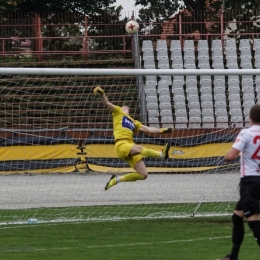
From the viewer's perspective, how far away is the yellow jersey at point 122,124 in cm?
1368

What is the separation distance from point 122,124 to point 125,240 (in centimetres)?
298

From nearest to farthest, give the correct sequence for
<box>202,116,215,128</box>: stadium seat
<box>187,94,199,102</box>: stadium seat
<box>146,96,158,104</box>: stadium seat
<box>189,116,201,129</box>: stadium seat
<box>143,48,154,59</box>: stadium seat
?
1. <box>146,96,158,104</box>: stadium seat
2. <box>189,116,201,129</box>: stadium seat
3. <box>202,116,215,128</box>: stadium seat
4. <box>187,94,199,102</box>: stadium seat
5. <box>143,48,154,59</box>: stadium seat

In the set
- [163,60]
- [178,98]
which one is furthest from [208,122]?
[163,60]

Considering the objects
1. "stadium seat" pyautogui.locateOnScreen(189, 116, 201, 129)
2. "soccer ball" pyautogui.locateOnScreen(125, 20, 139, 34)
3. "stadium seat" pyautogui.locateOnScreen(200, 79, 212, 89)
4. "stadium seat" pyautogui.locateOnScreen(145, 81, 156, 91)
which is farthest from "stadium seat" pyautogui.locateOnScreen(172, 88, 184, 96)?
"soccer ball" pyautogui.locateOnScreen(125, 20, 139, 34)

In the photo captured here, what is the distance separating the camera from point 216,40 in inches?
1141

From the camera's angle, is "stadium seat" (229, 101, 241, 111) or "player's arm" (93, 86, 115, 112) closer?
"player's arm" (93, 86, 115, 112)

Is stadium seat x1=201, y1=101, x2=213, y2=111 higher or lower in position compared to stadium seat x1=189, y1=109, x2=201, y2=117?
higher

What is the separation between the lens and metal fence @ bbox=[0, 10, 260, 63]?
28969mm

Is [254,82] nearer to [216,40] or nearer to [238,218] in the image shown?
[216,40]

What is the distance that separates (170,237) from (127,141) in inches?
107

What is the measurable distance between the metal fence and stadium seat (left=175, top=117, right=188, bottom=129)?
376 inches

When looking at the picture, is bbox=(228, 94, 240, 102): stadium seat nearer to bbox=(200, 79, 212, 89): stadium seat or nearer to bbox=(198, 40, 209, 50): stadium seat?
bbox=(200, 79, 212, 89): stadium seat

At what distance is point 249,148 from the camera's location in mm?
8906

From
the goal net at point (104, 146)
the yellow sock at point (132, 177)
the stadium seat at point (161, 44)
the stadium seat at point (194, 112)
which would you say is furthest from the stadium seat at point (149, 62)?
the yellow sock at point (132, 177)
